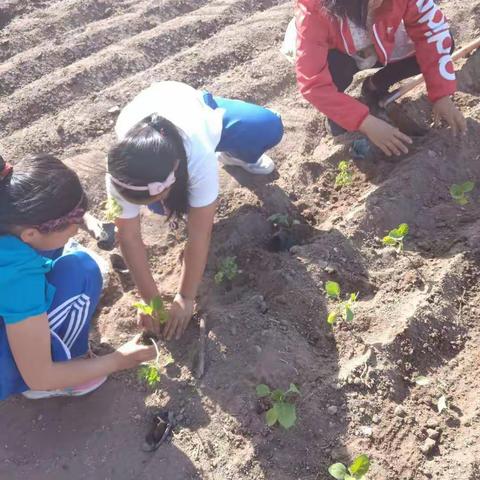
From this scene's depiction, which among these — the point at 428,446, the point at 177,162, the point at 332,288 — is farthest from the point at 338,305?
the point at 177,162

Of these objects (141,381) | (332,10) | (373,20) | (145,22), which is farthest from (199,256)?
(145,22)

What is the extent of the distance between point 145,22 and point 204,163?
103 inches

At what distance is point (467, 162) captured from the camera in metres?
3.00

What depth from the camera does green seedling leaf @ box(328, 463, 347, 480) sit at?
1920 millimetres

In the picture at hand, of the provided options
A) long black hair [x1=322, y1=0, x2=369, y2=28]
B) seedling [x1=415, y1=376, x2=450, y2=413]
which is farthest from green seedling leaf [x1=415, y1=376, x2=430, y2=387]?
long black hair [x1=322, y1=0, x2=369, y2=28]

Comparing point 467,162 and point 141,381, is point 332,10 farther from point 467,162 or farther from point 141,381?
point 141,381

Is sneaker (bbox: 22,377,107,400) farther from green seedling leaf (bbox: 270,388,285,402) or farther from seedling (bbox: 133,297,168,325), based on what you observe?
green seedling leaf (bbox: 270,388,285,402)

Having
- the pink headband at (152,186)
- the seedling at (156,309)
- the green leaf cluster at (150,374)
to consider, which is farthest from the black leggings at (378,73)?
the green leaf cluster at (150,374)

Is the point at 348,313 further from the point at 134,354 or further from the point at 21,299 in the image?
the point at 21,299

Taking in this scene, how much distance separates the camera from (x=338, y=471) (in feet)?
6.32

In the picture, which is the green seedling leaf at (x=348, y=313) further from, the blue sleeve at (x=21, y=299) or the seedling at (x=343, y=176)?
the blue sleeve at (x=21, y=299)

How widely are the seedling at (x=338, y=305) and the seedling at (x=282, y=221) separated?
47cm

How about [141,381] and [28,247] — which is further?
[141,381]

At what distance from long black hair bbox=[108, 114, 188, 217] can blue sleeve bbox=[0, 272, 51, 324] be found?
422 mm
